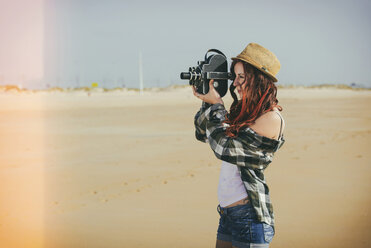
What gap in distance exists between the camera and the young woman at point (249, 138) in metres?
2.05

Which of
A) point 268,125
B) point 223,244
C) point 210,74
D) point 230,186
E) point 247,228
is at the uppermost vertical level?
A: point 210,74

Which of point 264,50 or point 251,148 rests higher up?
point 264,50

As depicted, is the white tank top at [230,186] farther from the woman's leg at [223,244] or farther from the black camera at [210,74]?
the black camera at [210,74]

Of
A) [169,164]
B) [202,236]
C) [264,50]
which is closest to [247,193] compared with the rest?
[264,50]

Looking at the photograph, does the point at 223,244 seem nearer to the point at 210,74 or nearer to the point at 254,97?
the point at 254,97

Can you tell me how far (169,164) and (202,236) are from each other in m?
4.36

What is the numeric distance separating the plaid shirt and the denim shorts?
0.13ft

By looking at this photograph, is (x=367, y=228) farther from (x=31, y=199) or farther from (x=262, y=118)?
(x=31, y=199)

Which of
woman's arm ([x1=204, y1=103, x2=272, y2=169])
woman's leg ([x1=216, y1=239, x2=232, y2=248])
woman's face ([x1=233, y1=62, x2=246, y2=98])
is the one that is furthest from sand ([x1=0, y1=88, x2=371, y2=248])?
woman's face ([x1=233, y1=62, x2=246, y2=98])

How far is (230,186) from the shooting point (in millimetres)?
2170

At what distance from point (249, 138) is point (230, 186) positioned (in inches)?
11.6

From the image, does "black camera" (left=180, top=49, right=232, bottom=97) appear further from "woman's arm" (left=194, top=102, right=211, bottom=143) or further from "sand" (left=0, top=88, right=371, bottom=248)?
"sand" (left=0, top=88, right=371, bottom=248)

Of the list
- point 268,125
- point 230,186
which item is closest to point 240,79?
point 268,125

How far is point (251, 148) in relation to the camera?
6.79 feet
